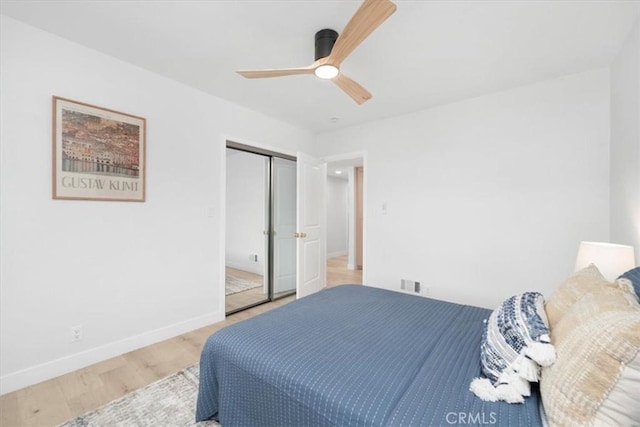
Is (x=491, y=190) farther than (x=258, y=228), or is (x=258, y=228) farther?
(x=258, y=228)

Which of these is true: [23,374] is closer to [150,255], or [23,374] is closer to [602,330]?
[150,255]

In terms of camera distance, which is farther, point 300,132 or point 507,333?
point 300,132

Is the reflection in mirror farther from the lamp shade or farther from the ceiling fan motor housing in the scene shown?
the lamp shade

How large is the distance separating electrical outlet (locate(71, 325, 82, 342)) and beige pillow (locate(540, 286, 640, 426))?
295cm

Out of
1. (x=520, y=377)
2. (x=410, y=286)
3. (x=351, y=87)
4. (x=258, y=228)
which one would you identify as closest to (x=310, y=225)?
(x=258, y=228)

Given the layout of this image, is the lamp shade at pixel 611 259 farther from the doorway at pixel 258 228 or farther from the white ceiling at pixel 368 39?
the doorway at pixel 258 228

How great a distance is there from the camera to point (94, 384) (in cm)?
198

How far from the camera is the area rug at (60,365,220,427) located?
161cm

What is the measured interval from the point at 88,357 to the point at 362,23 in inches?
122

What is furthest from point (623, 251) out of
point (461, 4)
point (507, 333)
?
point (461, 4)

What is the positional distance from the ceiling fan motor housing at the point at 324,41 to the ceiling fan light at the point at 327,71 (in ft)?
0.39

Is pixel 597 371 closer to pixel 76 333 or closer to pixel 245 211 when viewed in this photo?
pixel 76 333

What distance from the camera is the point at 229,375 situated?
138 centimetres

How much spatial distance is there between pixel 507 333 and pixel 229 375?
1.29 metres
